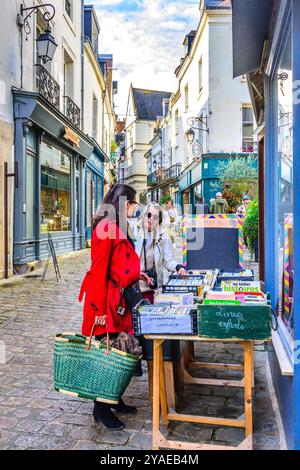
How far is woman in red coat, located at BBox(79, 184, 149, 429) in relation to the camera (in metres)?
3.20

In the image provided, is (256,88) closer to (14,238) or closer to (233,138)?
(14,238)

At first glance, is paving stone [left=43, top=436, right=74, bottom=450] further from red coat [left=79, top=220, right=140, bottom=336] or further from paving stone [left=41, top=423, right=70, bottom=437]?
red coat [left=79, top=220, right=140, bottom=336]

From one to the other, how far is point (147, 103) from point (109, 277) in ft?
178

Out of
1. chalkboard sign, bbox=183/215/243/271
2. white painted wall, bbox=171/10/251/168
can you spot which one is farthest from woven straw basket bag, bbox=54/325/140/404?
white painted wall, bbox=171/10/251/168

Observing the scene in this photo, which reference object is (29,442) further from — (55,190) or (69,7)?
(69,7)

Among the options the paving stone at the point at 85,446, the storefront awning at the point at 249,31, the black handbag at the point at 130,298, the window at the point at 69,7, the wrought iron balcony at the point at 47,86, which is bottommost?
the paving stone at the point at 85,446

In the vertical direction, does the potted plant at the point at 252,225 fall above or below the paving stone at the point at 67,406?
above

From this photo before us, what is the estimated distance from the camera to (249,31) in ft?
13.6

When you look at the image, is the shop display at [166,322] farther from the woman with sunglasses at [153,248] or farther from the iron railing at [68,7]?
the iron railing at [68,7]

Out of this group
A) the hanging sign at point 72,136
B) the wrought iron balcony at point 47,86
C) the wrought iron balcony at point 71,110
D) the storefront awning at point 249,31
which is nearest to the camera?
the storefront awning at point 249,31

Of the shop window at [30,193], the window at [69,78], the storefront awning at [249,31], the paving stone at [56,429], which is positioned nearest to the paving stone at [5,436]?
the paving stone at [56,429]

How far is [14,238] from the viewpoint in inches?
423

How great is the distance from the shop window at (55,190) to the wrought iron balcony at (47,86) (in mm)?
1387

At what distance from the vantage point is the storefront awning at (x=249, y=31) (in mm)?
3699
